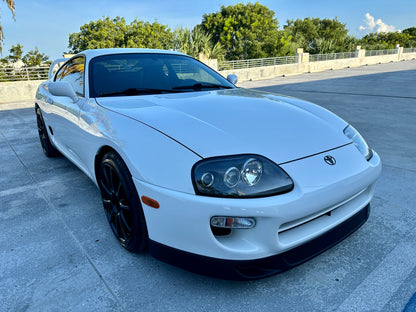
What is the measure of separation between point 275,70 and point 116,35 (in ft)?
43.6

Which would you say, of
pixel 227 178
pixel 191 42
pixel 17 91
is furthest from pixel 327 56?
pixel 227 178

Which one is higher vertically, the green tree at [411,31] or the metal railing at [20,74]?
the green tree at [411,31]

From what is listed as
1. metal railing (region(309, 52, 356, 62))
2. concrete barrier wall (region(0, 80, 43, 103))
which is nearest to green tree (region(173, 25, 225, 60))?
concrete barrier wall (region(0, 80, 43, 103))

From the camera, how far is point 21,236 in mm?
2197

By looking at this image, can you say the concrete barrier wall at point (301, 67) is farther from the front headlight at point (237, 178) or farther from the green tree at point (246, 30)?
the front headlight at point (237, 178)

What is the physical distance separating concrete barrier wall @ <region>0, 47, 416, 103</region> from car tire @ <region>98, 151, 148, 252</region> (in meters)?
11.6

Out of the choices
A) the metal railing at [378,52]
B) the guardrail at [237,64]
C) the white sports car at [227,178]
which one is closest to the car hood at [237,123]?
the white sports car at [227,178]

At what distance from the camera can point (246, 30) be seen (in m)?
28.7

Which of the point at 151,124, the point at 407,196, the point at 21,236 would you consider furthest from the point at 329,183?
the point at 21,236

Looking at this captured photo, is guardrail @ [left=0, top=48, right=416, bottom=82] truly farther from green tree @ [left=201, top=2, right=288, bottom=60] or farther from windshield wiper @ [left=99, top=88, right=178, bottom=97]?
windshield wiper @ [left=99, top=88, right=178, bottom=97]

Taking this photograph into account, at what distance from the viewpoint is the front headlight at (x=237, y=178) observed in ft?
4.63

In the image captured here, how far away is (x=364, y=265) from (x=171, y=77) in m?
2.06

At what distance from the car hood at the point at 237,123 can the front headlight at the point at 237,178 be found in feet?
0.18

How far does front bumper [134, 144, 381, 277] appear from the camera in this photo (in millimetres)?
1387
